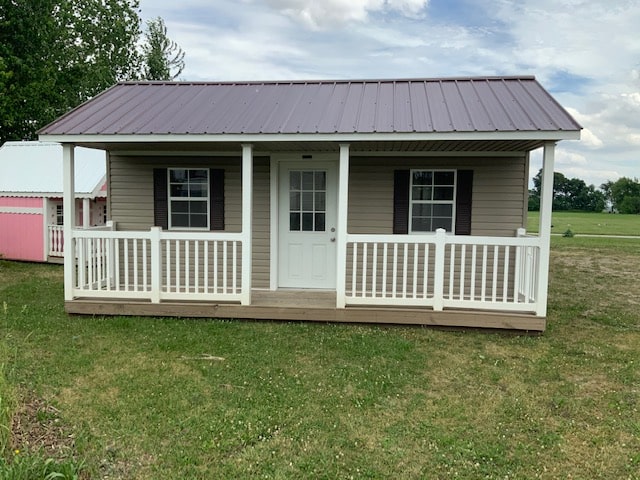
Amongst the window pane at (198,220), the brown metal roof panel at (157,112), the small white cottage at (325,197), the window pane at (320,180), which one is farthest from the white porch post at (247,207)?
the window pane at (198,220)

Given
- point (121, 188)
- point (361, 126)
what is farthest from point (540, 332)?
point (121, 188)

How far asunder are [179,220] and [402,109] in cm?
378

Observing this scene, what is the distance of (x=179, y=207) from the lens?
7.55m

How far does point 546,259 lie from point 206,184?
4914 mm

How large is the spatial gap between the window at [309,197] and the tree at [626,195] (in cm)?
6837

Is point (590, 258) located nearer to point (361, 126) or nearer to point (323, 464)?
point (361, 126)

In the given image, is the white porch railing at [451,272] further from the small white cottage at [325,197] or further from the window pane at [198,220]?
the window pane at [198,220]

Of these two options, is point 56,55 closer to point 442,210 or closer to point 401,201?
point 401,201

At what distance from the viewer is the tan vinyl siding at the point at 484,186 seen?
6949mm

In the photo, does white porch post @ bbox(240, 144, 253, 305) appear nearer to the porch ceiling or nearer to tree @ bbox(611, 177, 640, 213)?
the porch ceiling

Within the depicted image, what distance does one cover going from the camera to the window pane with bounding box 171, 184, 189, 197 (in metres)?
7.53

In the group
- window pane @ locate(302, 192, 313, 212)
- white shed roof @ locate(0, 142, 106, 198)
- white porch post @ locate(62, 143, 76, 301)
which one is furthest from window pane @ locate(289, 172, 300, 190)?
white shed roof @ locate(0, 142, 106, 198)

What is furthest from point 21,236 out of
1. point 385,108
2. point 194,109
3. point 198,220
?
point 385,108

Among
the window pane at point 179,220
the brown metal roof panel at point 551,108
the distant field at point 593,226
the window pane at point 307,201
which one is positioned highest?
the brown metal roof panel at point 551,108
